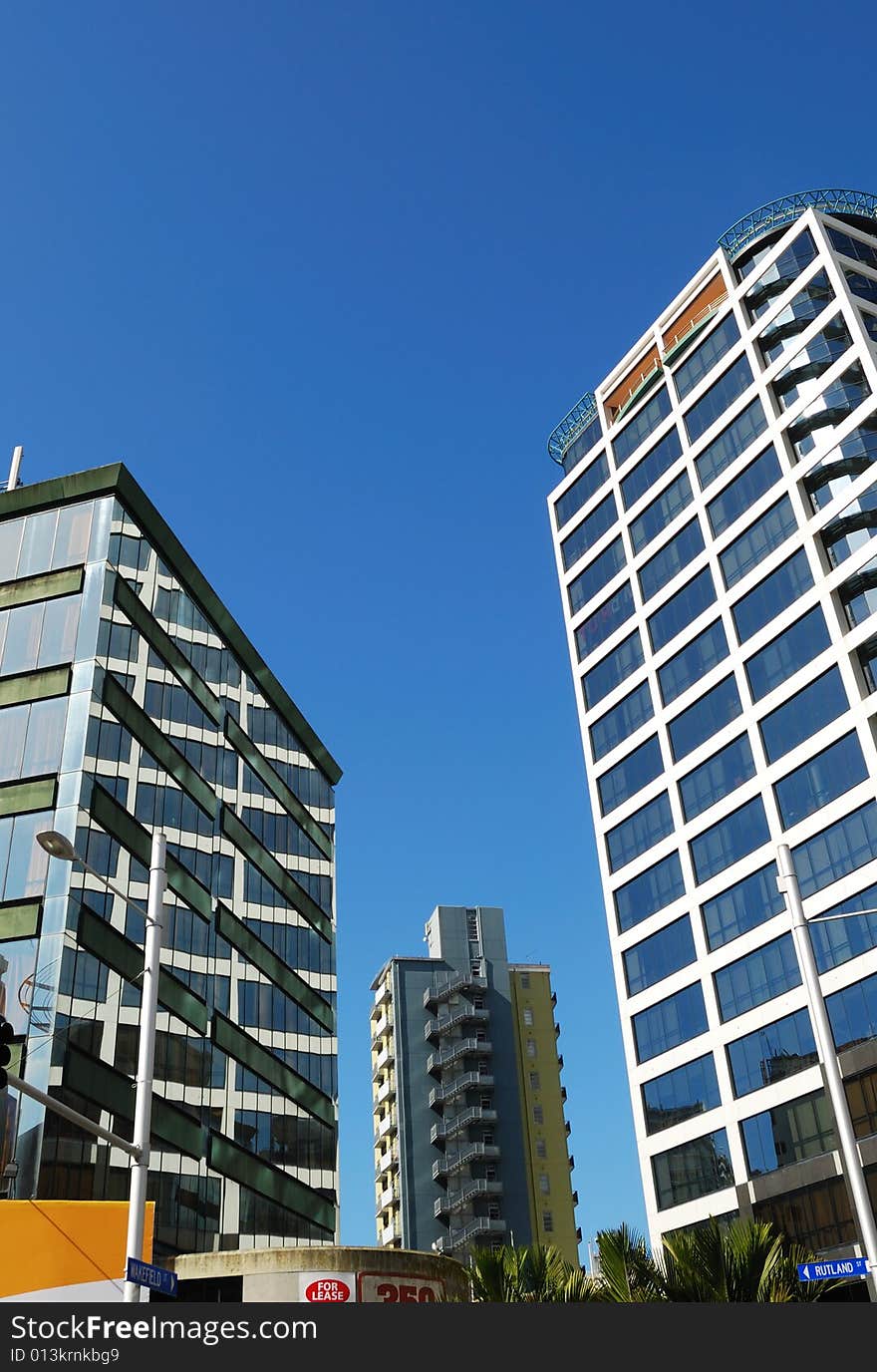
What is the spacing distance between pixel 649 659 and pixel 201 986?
34986 millimetres

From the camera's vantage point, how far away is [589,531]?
78.7m

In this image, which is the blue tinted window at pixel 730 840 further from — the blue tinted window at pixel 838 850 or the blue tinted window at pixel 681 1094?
the blue tinted window at pixel 681 1094

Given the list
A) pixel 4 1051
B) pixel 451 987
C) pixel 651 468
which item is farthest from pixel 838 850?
pixel 451 987

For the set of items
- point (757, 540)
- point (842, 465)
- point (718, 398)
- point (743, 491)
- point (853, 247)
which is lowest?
point (757, 540)

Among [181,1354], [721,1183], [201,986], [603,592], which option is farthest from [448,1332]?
[603,592]

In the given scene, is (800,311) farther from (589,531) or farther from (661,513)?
(589,531)

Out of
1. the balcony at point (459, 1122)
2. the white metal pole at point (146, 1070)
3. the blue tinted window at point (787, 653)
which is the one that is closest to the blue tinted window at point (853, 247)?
the blue tinted window at point (787, 653)

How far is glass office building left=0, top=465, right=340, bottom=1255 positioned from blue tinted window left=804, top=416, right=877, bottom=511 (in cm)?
2873

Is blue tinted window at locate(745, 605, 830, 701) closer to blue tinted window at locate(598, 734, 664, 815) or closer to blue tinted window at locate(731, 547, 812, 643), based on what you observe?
blue tinted window at locate(731, 547, 812, 643)

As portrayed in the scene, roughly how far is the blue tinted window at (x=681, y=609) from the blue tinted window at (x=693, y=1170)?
26.5 meters

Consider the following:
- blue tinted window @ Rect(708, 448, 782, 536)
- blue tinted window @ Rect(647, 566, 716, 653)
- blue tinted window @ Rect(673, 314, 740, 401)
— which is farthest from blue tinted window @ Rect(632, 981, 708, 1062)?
blue tinted window @ Rect(673, 314, 740, 401)

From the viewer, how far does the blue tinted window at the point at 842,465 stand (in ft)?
193

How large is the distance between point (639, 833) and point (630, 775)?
3562 millimetres

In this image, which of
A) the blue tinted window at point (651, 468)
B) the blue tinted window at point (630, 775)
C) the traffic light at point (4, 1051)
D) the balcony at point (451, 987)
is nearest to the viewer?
the traffic light at point (4, 1051)
